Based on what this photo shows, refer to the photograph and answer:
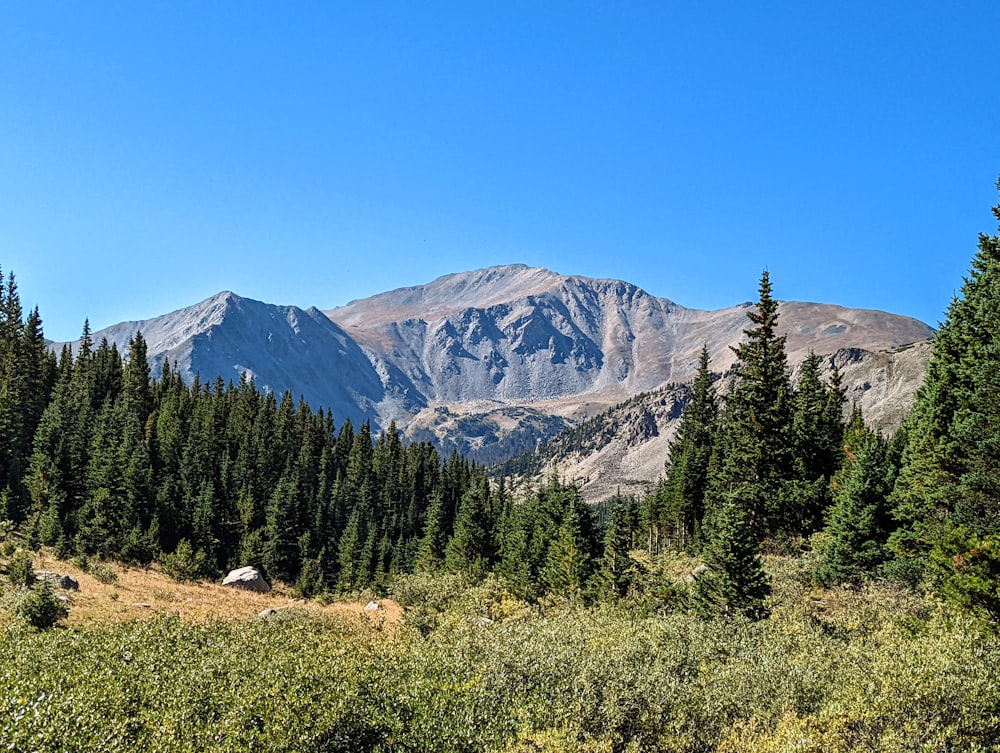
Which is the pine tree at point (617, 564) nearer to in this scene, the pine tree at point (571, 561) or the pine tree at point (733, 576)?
the pine tree at point (571, 561)

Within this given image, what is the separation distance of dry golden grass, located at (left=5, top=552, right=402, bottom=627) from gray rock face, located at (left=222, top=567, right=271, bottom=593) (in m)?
2.50

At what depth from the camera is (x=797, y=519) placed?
5894 centimetres

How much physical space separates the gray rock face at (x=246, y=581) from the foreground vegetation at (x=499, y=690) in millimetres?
53343

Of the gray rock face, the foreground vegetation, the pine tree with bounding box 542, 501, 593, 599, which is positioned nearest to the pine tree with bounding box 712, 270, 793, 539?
the pine tree with bounding box 542, 501, 593, 599

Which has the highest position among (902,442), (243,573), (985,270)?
(985,270)

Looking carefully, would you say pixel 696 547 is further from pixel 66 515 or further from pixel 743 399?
pixel 66 515

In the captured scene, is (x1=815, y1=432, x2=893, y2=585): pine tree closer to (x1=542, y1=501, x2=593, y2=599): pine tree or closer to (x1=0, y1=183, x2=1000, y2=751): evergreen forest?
(x1=0, y1=183, x2=1000, y2=751): evergreen forest

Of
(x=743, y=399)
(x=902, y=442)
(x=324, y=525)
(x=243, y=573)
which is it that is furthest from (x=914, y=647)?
(x=324, y=525)

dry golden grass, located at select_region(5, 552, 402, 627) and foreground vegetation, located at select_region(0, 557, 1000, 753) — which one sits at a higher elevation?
foreground vegetation, located at select_region(0, 557, 1000, 753)

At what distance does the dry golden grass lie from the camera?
4525cm

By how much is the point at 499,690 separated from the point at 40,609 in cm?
2721

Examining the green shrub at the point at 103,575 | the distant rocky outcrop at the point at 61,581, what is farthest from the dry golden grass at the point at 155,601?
the distant rocky outcrop at the point at 61,581

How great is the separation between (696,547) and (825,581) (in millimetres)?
25854

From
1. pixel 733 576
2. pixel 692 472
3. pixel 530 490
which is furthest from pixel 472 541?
pixel 733 576
